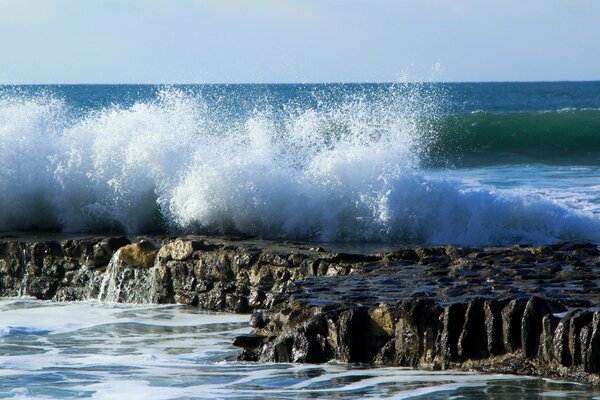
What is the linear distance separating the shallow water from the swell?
16.0 m

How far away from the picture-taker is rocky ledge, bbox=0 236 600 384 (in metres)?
6.86

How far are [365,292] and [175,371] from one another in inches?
58.5

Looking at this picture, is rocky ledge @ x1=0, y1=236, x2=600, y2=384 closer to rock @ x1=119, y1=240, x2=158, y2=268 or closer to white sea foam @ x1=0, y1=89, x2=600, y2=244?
rock @ x1=119, y1=240, x2=158, y2=268

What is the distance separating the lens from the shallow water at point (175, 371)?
6598 mm

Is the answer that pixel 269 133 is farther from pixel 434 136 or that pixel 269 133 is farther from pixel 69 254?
pixel 434 136

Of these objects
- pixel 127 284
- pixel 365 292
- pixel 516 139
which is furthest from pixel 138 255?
pixel 516 139

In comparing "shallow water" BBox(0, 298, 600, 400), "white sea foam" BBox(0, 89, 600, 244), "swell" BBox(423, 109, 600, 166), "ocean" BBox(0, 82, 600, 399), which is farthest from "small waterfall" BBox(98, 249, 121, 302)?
"swell" BBox(423, 109, 600, 166)

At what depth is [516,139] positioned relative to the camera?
30297mm

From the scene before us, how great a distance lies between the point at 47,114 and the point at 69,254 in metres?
4.31

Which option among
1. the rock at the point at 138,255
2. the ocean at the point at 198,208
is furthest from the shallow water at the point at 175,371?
the rock at the point at 138,255

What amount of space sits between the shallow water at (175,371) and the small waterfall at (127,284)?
2.31 ft

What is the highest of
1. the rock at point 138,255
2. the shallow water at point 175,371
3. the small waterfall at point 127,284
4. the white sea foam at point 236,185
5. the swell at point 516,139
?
the swell at point 516,139

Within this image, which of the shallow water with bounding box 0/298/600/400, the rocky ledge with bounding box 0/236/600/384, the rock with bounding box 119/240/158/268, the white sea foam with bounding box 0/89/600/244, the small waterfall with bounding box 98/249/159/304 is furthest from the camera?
the white sea foam with bounding box 0/89/600/244

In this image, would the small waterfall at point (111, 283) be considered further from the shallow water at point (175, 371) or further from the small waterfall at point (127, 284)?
the shallow water at point (175, 371)
